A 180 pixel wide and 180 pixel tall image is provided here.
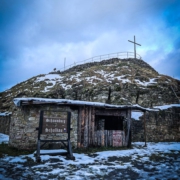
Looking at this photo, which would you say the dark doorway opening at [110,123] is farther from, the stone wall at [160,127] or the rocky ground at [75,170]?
the rocky ground at [75,170]

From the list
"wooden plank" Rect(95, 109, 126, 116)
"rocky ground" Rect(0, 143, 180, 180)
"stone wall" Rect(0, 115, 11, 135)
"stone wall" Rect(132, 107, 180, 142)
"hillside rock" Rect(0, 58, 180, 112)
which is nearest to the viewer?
"rocky ground" Rect(0, 143, 180, 180)

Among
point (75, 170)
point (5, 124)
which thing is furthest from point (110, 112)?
point (5, 124)

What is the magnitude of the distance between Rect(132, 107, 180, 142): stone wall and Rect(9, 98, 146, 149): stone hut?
3748 millimetres

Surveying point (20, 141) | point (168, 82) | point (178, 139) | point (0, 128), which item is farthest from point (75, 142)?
point (168, 82)

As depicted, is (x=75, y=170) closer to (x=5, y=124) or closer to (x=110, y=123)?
(x=110, y=123)

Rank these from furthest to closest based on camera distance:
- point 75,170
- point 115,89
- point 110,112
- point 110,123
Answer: point 115,89, point 110,123, point 110,112, point 75,170

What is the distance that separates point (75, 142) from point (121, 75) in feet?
58.7

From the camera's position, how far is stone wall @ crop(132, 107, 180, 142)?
1514 cm

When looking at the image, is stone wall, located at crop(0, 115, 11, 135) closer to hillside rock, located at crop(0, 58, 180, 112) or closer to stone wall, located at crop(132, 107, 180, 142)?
hillside rock, located at crop(0, 58, 180, 112)

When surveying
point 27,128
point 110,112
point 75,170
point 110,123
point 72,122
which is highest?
point 110,112

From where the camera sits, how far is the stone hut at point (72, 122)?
9.37m

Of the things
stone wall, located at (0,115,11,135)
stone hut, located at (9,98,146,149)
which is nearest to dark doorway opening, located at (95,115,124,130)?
stone hut, located at (9,98,146,149)

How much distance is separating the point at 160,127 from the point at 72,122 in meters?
9.47

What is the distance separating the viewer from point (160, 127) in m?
15.4
